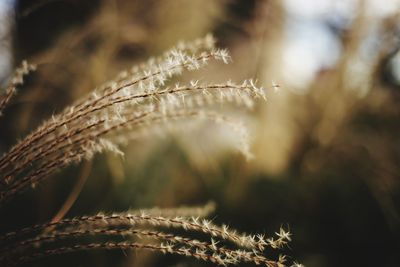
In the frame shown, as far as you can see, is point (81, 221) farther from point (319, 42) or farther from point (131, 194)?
point (319, 42)

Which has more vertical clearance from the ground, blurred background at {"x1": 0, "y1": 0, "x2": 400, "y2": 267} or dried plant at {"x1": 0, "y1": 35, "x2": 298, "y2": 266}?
blurred background at {"x1": 0, "y1": 0, "x2": 400, "y2": 267}

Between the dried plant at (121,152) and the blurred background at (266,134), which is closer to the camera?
the dried plant at (121,152)

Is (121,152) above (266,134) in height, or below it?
below

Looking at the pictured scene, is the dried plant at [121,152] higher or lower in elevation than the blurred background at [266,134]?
lower

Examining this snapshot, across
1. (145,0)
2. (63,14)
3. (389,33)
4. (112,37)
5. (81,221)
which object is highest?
(145,0)

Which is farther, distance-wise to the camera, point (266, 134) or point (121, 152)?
point (266, 134)

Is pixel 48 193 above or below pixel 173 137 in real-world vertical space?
below

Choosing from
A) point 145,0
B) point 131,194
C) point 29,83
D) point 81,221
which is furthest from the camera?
point 145,0

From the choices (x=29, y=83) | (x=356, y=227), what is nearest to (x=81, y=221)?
(x=29, y=83)
